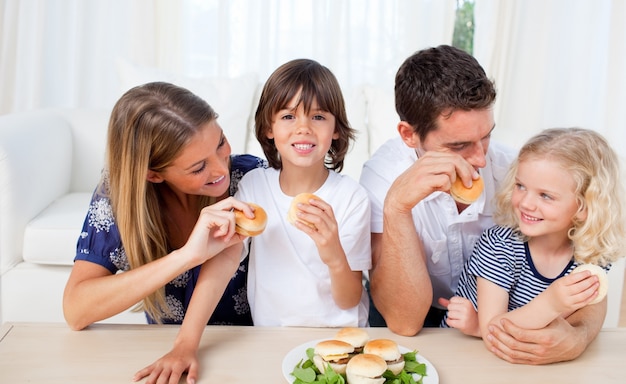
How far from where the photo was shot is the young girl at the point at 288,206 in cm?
157

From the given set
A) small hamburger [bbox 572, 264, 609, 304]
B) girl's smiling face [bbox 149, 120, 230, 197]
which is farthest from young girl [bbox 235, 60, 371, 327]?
small hamburger [bbox 572, 264, 609, 304]

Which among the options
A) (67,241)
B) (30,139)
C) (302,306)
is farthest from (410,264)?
(30,139)

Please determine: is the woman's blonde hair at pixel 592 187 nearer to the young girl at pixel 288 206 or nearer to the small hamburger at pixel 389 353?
the young girl at pixel 288 206

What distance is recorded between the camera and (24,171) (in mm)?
2480

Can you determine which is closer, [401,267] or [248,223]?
[248,223]

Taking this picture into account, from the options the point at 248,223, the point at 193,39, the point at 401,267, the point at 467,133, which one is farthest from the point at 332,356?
the point at 193,39

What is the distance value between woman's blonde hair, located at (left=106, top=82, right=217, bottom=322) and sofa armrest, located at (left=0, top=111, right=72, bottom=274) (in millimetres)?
1063

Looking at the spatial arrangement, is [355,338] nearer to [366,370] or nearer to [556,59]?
[366,370]

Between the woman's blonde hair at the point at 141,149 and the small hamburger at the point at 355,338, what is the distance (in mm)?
501

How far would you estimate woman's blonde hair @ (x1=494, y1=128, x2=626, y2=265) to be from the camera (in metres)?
1.48

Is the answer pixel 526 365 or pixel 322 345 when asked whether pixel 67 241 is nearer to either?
pixel 322 345

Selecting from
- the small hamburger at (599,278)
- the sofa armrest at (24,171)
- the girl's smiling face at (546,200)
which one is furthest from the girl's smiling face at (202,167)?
the sofa armrest at (24,171)

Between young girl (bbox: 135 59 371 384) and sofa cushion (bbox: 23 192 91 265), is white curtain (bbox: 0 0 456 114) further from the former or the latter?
young girl (bbox: 135 59 371 384)

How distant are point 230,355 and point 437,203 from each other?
0.78 m
